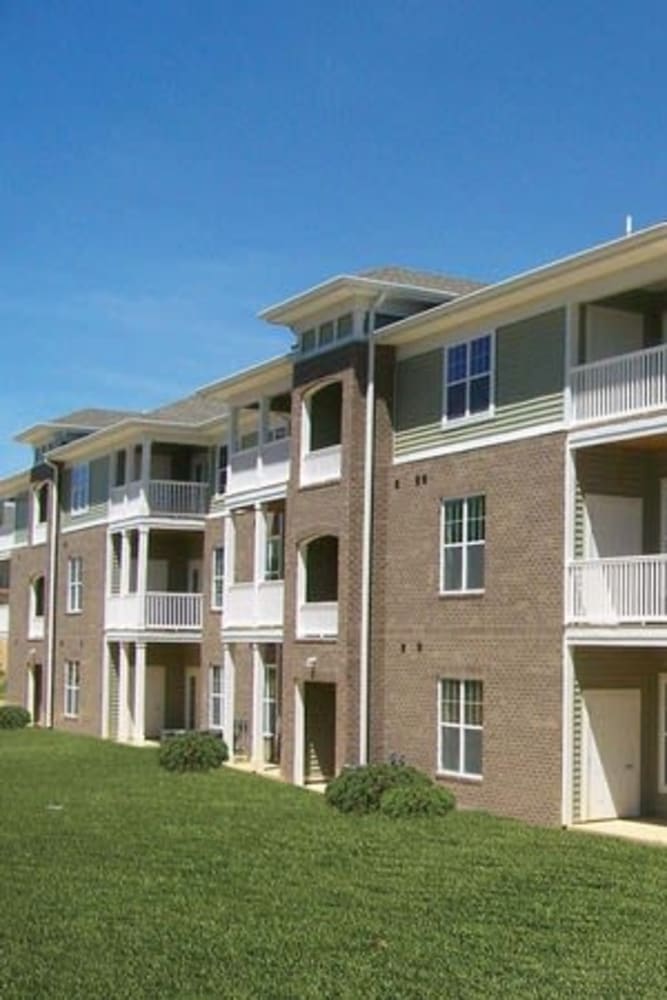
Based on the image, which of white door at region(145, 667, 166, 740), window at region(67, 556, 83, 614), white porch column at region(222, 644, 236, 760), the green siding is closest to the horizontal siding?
the green siding

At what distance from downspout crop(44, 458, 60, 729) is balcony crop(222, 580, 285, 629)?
46.3 ft

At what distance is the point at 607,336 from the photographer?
73.2 ft

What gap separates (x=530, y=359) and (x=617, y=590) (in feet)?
14.0

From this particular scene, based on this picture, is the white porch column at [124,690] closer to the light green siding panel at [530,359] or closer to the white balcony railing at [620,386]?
the light green siding panel at [530,359]

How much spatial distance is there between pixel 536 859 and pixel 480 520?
7702mm

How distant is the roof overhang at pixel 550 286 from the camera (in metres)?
20.2

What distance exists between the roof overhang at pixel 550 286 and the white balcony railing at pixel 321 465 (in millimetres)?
3027

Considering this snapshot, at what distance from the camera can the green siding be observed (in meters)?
22.7

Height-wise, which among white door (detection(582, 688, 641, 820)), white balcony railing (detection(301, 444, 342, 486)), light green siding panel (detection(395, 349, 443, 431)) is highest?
light green siding panel (detection(395, 349, 443, 431))

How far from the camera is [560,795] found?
21688 millimetres

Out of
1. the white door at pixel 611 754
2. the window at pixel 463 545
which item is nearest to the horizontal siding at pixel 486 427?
the window at pixel 463 545

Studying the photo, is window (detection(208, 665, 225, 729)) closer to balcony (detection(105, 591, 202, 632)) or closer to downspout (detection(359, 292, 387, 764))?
balcony (detection(105, 591, 202, 632))

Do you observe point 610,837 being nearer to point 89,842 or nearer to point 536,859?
point 536,859

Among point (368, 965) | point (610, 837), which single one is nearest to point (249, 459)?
point (610, 837)
